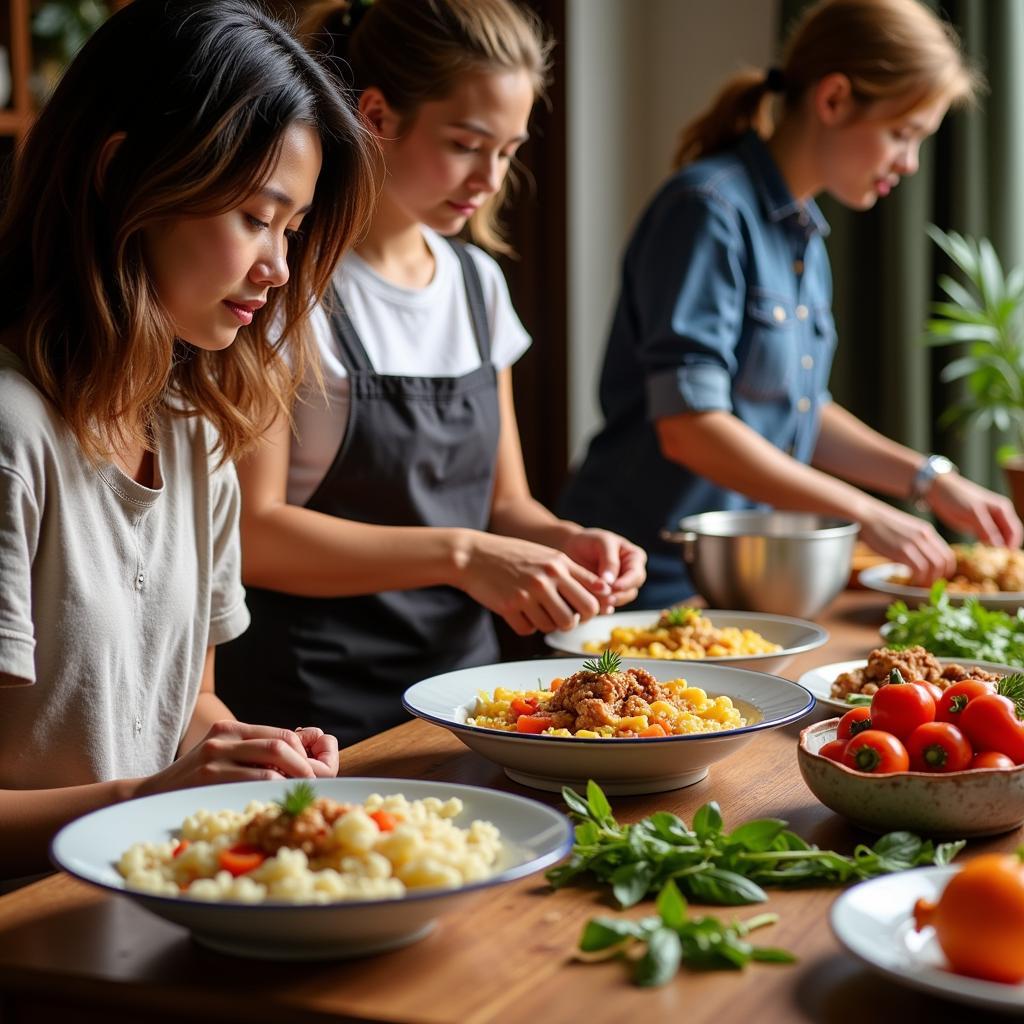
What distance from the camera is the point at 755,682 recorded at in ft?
5.15

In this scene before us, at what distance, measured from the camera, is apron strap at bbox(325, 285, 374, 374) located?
209cm

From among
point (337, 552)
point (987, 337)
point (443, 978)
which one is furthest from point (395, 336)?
point (987, 337)

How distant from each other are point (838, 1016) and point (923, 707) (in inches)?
16.4

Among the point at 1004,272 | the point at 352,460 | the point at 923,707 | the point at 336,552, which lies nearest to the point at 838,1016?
the point at 923,707

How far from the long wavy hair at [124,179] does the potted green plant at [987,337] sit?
252cm

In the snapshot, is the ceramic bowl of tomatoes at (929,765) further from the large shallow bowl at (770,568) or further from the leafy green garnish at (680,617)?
the large shallow bowl at (770,568)

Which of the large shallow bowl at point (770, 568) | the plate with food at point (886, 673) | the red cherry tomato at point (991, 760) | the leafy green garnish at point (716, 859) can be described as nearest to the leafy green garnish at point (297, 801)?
the leafy green garnish at point (716, 859)

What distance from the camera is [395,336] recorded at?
218 cm

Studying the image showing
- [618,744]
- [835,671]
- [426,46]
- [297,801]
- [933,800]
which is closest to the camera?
[297,801]

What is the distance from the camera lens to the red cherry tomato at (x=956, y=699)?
4.16ft

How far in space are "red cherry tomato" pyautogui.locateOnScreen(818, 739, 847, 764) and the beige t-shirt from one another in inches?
28.7

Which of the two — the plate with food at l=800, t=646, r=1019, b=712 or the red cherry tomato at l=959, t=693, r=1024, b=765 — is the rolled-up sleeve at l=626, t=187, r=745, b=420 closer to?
the plate with food at l=800, t=646, r=1019, b=712

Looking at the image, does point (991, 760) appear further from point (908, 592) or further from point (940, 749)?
point (908, 592)

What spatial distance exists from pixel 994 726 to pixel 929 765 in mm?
66
